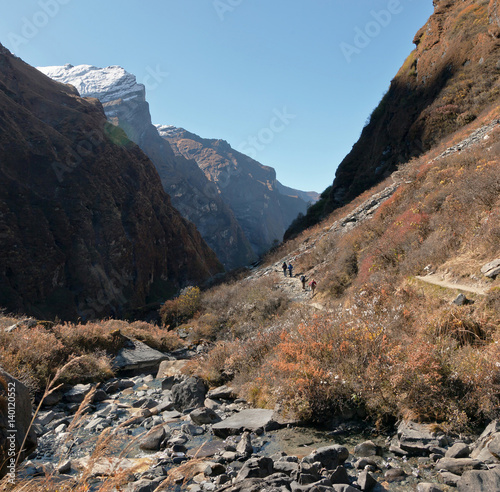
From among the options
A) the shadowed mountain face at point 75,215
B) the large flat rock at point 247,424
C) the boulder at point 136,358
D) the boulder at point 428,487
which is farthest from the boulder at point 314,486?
the shadowed mountain face at point 75,215

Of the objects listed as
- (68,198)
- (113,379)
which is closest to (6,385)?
(113,379)

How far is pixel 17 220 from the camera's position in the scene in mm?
45406

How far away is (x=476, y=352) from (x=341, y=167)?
153ft

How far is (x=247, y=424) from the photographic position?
18.3 feet

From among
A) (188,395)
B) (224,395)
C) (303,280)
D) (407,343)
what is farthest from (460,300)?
(303,280)

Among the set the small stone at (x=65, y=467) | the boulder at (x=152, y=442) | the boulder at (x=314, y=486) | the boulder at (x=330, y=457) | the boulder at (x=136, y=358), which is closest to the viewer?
the boulder at (x=314, y=486)

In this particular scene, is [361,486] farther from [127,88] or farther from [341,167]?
[127,88]

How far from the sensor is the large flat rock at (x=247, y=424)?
5371mm

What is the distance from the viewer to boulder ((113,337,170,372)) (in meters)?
12.3

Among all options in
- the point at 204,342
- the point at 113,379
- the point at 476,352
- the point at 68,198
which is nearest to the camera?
the point at 476,352

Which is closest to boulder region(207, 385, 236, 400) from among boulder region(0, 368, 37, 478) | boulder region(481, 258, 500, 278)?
boulder region(0, 368, 37, 478)

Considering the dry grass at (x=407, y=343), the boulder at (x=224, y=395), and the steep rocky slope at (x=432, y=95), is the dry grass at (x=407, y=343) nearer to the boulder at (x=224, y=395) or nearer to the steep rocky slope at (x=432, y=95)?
the boulder at (x=224, y=395)

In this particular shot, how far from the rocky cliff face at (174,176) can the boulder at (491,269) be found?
492 feet

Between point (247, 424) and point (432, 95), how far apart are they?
39.8m
